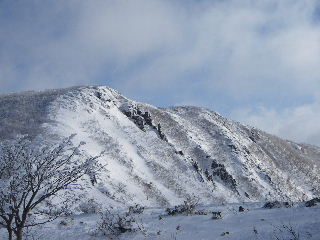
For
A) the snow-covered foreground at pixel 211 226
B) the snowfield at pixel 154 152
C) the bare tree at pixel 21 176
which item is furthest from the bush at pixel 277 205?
the snowfield at pixel 154 152

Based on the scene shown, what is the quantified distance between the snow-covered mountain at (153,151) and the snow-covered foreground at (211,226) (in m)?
23.2

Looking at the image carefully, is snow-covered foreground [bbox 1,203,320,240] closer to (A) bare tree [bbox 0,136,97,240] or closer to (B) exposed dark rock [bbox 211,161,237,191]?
(A) bare tree [bbox 0,136,97,240]

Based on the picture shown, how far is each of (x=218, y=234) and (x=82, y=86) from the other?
2571 inches

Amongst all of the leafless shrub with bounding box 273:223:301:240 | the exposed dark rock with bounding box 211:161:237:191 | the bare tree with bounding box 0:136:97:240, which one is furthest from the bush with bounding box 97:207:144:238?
the exposed dark rock with bounding box 211:161:237:191

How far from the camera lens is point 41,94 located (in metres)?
71.5

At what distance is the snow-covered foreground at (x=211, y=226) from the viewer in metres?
11.7

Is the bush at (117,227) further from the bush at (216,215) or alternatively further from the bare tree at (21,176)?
the bush at (216,215)

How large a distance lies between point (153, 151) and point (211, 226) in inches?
1930

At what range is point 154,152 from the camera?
62375 millimetres

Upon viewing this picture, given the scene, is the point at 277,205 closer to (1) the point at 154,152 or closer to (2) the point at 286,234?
(2) the point at 286,234

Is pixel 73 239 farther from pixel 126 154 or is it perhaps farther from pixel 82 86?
pixel 82 86

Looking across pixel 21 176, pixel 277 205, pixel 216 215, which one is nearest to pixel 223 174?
pixel 277 205

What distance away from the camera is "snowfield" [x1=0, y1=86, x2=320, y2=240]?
48.5m

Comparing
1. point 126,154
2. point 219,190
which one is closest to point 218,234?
point 126,154
